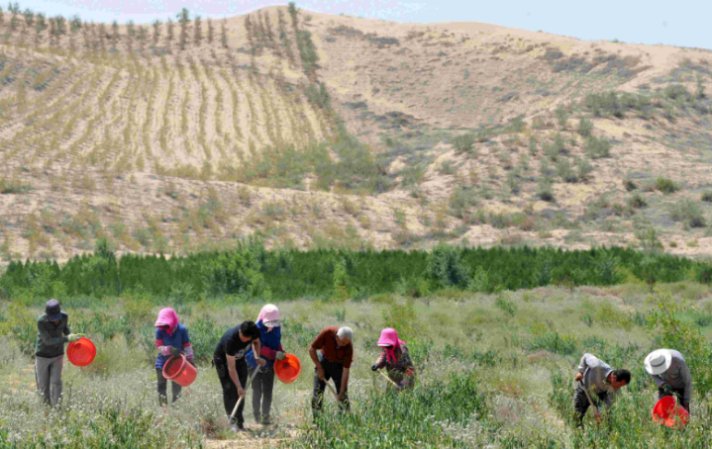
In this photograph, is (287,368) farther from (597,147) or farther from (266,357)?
(597,147)

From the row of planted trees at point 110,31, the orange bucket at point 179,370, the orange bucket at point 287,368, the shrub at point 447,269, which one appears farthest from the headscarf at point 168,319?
the row of planted trees at point 110,31

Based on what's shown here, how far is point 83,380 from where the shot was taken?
11.4 meters

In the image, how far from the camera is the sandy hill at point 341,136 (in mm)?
36906

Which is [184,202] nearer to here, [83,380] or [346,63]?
[83,380]

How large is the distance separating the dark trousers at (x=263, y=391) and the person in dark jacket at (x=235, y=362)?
0.79ft

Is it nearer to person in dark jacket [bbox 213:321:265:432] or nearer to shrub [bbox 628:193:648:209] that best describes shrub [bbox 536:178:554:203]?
shrub [bbox 628:193:648:209]

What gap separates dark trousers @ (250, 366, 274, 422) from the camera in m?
9.36

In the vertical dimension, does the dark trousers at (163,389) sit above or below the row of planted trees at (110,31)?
below

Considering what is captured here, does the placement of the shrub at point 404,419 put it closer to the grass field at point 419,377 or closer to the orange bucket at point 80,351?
the grass field at point 419,377

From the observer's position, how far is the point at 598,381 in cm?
807

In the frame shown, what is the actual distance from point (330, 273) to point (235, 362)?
16437 millimetres

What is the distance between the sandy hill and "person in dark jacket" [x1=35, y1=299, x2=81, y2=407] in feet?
73.6

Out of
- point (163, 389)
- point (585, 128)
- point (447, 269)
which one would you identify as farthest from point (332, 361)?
point (585, 128)

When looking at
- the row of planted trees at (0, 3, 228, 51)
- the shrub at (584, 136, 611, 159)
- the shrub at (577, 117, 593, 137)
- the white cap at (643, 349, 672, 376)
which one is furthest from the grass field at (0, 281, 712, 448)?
the row of planted trees at (0, 3, 228, 51)
